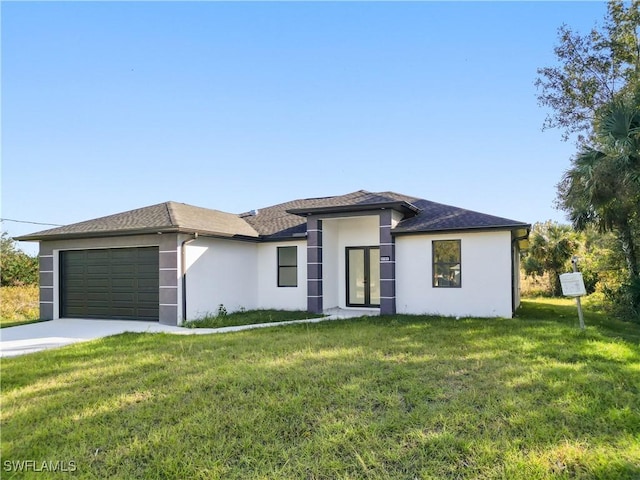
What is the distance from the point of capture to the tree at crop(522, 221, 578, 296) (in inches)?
870

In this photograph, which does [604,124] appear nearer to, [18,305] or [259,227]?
[259,227]

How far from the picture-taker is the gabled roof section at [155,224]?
37.1 ft

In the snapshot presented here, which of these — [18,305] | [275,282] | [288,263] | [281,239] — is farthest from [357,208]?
[18,305]

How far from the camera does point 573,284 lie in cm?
862

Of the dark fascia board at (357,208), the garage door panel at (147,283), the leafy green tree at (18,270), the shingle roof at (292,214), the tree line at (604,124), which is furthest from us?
the leafy green tree at (18,270)

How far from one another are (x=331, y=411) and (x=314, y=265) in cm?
890

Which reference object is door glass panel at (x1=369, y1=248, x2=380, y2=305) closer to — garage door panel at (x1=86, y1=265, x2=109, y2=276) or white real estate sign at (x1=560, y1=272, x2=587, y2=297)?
white real estate sign at (x1=560, y1=272, x2=587, y2=297)

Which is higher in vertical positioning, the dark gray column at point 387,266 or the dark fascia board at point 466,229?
the dark fascia board at point 466,229

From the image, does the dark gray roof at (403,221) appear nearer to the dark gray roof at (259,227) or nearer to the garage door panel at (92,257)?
the dark gray roof at (259,227)

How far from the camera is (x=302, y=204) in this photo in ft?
56.9

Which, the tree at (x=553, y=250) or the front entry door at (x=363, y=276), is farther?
the tree at (x=553, y=250)

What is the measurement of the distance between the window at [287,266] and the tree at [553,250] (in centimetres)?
1573

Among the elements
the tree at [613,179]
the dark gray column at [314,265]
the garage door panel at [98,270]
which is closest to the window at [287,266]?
the dark gray column at [314,265]

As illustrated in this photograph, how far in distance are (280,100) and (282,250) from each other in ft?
21.6
